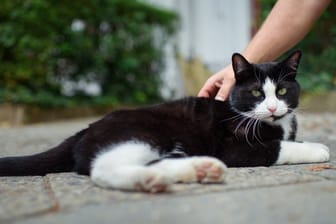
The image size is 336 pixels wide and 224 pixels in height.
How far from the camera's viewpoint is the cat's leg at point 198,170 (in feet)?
4.93

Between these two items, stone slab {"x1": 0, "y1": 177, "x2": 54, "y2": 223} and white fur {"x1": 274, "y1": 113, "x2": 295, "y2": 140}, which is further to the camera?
white fur {"x1": 274, "y1": 113, "x2": 295, "y2": 140}

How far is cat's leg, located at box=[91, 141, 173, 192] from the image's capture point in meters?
1.39

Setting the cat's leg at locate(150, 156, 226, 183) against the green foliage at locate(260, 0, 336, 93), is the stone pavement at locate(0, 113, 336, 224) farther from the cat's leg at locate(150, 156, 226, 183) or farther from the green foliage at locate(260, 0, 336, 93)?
the green foliage at locate(260, 0, 336, 93)

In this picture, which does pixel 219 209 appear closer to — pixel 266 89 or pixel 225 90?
pixel 266 89

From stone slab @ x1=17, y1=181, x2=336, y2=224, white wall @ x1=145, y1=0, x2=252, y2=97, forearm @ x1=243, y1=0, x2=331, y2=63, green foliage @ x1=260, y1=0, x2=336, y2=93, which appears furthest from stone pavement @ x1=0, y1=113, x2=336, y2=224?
white wall @ x1=145, y1=0, x2=252, y2=97

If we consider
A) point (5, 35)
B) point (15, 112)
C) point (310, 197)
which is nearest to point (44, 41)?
point (5, 35)

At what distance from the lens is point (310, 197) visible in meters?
1.33

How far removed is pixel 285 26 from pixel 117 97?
4.69 m

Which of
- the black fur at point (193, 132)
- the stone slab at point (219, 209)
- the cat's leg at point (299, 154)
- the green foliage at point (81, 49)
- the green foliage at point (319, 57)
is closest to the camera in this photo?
the stone slab at point (219, 209)

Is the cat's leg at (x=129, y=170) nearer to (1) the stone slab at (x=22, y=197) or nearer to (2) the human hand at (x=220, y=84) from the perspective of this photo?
(1) the stone slab at (x=22, y=197)

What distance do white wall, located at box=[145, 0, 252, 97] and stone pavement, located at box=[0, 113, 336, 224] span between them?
23.6 feet

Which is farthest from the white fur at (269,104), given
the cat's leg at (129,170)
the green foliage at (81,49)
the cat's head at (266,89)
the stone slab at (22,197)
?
the green foliage at (81,49)

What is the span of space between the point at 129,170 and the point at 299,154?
2.88 ft

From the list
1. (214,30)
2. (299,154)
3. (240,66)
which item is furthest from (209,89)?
(214,30)
